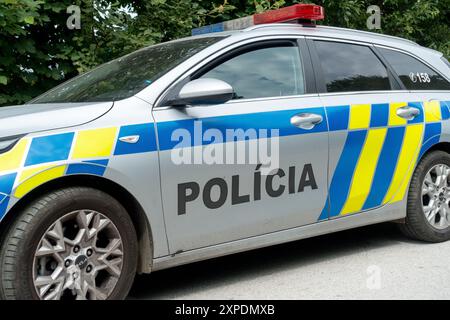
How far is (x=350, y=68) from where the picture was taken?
4.43 m

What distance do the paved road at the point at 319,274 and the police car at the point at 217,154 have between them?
0.30 meters

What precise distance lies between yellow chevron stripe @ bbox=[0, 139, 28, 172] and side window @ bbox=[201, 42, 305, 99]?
1.27 metres

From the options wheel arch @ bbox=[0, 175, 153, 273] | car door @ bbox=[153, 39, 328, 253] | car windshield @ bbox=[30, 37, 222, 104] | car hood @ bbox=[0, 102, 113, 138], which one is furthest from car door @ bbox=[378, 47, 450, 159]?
car hood @ bbox=[0, 102, 113, 138]

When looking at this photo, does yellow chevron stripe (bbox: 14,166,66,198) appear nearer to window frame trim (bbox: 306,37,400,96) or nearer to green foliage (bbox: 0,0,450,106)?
window frame trim (bbox: 306,37,400,96)

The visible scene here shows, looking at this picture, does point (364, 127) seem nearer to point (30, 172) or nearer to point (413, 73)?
point (413, 73)

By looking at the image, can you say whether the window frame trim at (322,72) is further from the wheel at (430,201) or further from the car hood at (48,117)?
the car hood at (48,117)

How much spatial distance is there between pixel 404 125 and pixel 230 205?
173cm

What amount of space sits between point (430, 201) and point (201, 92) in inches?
95.5

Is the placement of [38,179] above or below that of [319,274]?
above

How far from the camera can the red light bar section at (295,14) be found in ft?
14.2

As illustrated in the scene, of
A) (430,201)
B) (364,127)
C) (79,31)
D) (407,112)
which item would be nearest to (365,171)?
(364,127)

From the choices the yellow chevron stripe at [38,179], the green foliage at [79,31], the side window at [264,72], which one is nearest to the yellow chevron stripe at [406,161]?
the side window at [264,72]

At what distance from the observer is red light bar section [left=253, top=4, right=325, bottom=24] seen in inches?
170
